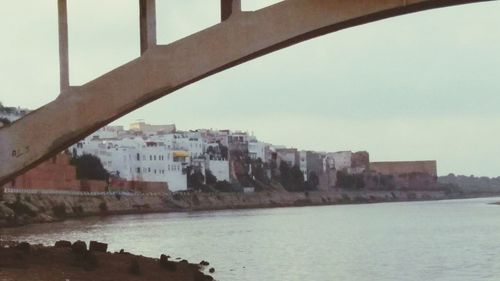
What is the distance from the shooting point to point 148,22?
42.2 ft

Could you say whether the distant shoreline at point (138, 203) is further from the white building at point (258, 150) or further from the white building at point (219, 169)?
the white building at point (258, 150)

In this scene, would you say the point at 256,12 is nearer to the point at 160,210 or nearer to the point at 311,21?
the point at 311,21

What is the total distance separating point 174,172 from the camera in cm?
13925

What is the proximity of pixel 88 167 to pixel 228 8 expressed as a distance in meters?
107

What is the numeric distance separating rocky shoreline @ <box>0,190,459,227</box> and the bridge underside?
5027 cm

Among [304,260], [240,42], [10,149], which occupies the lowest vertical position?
[304,260]

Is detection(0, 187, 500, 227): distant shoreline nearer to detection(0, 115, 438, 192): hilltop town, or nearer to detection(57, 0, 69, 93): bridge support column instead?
detection(0, 115, 438, 192): hilltop town

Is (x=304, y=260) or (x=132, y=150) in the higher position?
(x=132, y=150)

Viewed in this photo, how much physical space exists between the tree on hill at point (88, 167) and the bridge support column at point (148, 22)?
104 m

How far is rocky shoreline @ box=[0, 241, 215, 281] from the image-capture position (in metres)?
15.7

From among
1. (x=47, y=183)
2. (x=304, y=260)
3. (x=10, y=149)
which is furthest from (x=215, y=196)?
(x=10, y=149)

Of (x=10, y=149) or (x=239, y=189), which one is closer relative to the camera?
(x=10, y=149)

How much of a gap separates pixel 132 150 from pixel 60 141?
117 m

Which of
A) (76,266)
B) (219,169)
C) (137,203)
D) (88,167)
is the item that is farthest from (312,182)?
(76,266)
